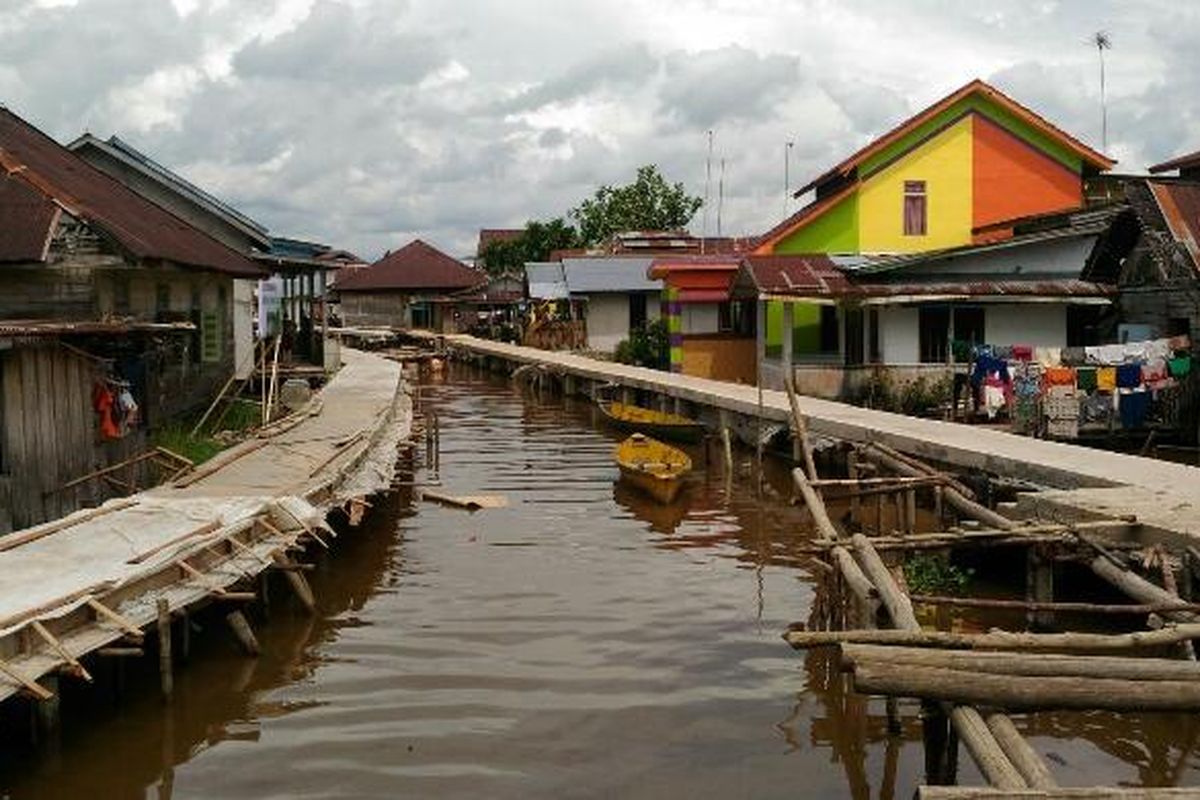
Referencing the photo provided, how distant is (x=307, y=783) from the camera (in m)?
8.91

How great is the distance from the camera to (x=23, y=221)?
45.1ft

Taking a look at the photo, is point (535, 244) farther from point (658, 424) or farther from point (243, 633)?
point (243, 633)

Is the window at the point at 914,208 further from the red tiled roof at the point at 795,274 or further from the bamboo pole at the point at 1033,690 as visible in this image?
the bamboo pole at the point at 1033,690

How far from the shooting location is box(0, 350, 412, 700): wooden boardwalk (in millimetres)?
8773

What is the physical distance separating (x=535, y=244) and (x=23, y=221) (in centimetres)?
5895

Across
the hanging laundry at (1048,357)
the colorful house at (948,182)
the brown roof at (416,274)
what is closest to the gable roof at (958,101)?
the colorful house at (948,182)

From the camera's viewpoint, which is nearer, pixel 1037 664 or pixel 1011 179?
pixel 1037 664

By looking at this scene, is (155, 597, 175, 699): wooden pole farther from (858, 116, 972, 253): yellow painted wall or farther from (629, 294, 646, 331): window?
(629, 294, 646, 331): window

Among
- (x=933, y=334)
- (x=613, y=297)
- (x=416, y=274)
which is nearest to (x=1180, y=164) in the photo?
(x=933, y=334)

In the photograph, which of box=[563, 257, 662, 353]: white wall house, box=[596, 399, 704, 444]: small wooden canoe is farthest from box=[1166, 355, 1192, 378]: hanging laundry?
box=[563, 257, 662, 353]: white wall house

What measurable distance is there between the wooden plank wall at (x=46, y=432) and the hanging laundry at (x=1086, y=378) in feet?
47.0

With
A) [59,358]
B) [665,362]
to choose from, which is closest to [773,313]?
[665,362]

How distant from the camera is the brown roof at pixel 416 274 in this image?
65.3 meters

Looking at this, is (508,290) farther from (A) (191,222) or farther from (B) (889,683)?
(B) (889,683)
